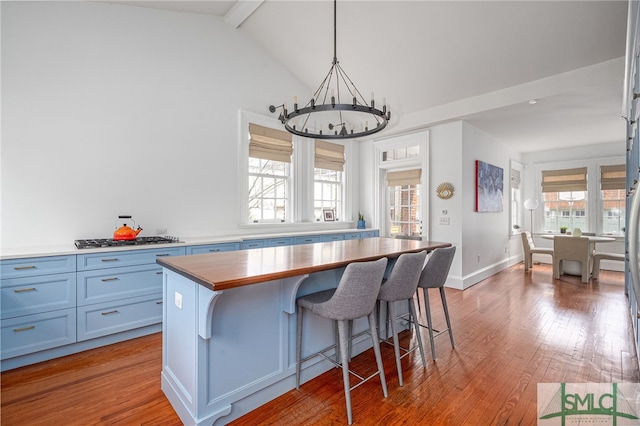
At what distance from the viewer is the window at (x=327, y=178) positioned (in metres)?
5.47

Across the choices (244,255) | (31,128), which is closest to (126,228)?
(31,128)

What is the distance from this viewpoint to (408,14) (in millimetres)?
3469

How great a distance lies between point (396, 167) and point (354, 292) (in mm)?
4374

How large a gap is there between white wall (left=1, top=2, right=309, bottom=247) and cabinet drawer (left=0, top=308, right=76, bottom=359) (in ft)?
2.77

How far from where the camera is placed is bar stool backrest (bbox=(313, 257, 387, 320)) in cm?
177

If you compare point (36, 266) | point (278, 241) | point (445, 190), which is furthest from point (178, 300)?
point (445, 190)

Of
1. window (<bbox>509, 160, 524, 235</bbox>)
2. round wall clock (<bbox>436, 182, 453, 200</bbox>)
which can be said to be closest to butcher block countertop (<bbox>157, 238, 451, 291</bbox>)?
round wall clock (<bbox>436, 182, 453, 200</bbox>)

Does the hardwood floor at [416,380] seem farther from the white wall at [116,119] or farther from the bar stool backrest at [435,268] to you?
the white wall at [116,119]

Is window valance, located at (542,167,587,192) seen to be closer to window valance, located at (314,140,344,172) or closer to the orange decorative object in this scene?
window valance, located at (314,140,344,172)

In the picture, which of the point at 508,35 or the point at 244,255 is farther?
the point at 508,35

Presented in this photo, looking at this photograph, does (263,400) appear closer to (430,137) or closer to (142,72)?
(142,72)

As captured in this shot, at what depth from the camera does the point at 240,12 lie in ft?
13.1

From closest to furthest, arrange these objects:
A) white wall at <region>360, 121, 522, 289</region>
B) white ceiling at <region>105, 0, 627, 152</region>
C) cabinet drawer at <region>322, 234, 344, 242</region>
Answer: white ceiling at <region>105, 0, 627, 152</region>
white wall at <region>360, 121, 522, 289</region>
cabinet drawer at <region>322, 234, 344, 242</region>

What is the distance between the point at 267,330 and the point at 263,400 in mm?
450
